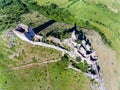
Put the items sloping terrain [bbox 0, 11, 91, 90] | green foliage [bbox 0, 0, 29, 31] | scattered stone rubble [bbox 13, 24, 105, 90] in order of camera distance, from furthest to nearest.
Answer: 1. green foliage [bbox 0, 0, 29, 31]
2. scattered stone rubble [bbox 13, 24, 105, 90]
3. sloping terrain [bbox 0, 11, 91, 90]

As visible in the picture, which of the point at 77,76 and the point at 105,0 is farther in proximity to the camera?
the point at 105,0

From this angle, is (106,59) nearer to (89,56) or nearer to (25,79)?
(89,56)

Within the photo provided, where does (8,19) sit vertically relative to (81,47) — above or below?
below

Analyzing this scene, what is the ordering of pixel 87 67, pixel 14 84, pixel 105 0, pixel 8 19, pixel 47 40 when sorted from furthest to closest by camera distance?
pixel 105 0 < pixel 8 19 < pixel 47 40 < pixel 87 67 < pixel 14 84

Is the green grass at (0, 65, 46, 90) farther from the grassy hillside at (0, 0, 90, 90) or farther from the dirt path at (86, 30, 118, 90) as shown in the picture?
the dirt path at (86, 30, 118, 90)

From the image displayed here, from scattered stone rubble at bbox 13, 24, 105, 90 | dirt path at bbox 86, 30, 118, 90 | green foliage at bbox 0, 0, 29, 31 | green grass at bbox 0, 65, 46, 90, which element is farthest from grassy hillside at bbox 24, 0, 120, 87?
green grass at bbox 0, 65, 46, 90

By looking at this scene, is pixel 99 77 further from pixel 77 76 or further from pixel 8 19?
pixel 8 19

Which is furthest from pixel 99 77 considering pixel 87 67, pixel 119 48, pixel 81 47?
pixel 119 48

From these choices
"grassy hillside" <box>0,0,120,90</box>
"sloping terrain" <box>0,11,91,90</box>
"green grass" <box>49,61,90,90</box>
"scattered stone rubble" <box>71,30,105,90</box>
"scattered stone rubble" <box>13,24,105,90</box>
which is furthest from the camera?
"scattered stone rubble" <box>13,24,105,90</box>
